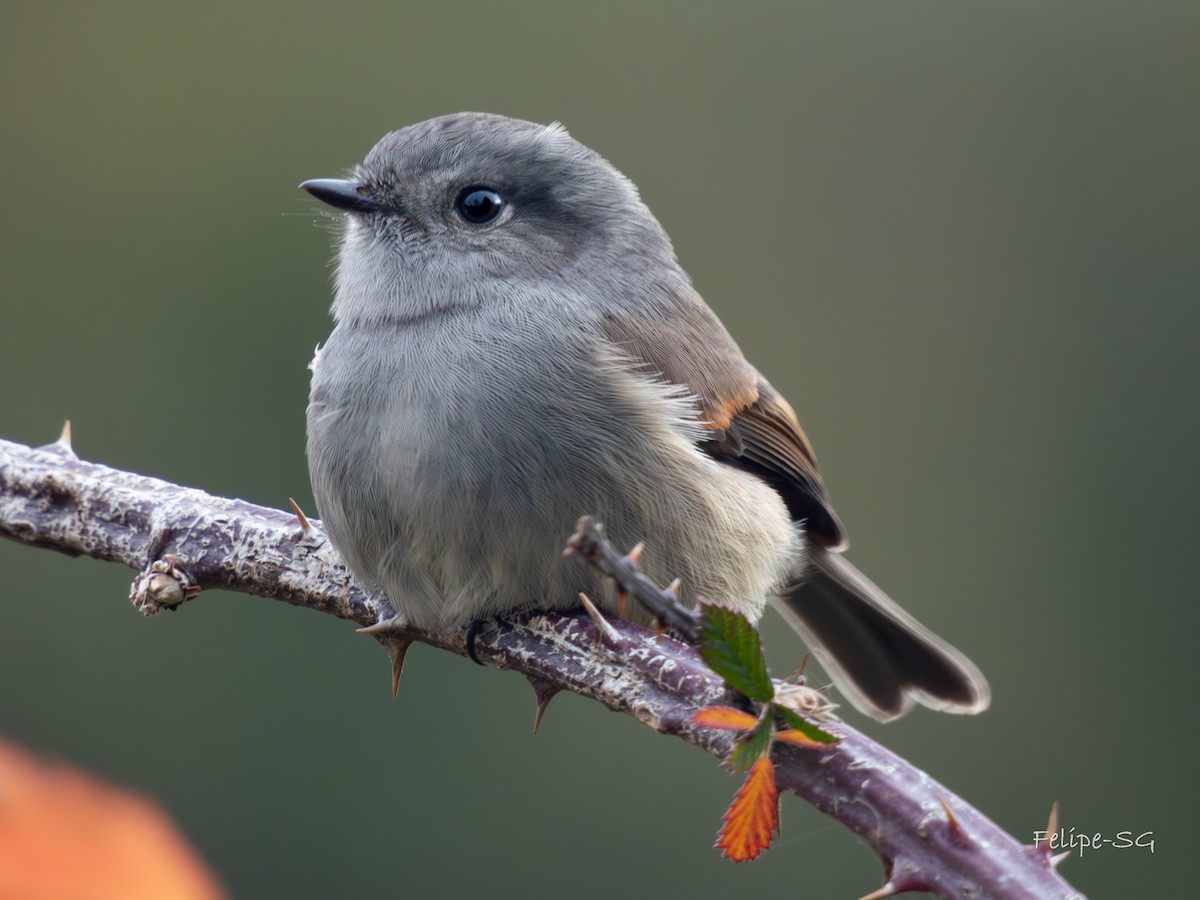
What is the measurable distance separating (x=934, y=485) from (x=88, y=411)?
4.02 metres

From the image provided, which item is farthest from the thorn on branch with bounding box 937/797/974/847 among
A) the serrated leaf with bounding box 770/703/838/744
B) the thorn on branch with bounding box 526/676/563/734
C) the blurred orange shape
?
the blurred orange shape

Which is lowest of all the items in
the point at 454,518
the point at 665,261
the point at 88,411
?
the point at 88,411

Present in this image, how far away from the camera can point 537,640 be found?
2838mm

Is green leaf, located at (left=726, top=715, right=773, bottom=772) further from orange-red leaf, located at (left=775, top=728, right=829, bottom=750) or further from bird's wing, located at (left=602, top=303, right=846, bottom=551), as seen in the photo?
bird's wing, located at (left=602, top=303, right=846, bottom=551)

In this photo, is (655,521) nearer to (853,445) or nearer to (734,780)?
(734,780)

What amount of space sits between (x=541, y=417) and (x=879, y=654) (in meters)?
1.80

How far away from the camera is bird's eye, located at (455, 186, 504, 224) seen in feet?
12.4

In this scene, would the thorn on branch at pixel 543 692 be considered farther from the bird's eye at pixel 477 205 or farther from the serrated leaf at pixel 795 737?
the bird's eye at pixel 477 205

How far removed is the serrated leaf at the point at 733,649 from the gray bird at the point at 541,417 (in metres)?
1.23

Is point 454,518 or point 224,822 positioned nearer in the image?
point 454,518

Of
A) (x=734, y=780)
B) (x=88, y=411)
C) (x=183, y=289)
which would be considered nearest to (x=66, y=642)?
(x=88, y=411)

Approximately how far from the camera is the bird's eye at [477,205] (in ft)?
12.4

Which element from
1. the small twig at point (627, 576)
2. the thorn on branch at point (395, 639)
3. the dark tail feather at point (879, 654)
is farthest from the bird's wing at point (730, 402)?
the small twig at point (627, 576)

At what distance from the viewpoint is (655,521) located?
3.22 meters
